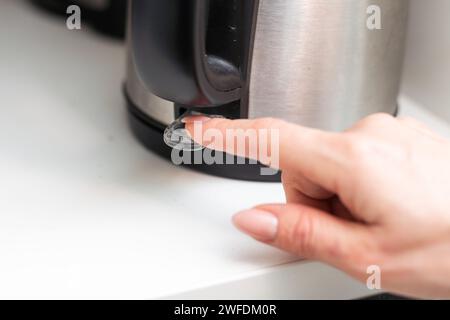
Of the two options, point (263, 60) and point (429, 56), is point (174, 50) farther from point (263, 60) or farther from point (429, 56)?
point (429, 56)

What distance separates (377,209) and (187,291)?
0.35 ft

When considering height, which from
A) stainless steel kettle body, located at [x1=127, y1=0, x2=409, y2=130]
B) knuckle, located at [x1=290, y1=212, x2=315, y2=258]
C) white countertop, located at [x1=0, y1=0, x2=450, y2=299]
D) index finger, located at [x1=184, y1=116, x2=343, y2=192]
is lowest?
white countertop, located at [x1=0, y1=0, x2=450, y2=299]

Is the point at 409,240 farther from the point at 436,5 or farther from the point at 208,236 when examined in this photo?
the point at 436,5

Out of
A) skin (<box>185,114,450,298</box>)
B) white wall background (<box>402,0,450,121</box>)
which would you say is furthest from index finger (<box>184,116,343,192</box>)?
white wall background (<box>402,0,450,121</box>)

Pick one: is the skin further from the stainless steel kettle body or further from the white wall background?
the white wall background

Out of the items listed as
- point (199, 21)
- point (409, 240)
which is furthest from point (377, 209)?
point (199, 21)

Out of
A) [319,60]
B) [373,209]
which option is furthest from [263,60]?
[373,209]

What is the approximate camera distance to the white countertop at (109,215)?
0.38 meters

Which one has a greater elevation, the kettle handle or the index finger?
the kettle handle

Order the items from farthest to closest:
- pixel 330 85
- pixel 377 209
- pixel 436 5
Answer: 1. pixel 436 5
2. pixel 330 85
3. pixel 377 209

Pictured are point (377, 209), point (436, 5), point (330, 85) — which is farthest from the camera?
point (436, 5)

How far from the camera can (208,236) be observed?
417 millimetres

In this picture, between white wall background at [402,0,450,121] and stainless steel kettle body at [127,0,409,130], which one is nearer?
stainless steel kettle body at [127,0,409,130]

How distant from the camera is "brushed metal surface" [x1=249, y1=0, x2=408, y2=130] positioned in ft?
1.39
